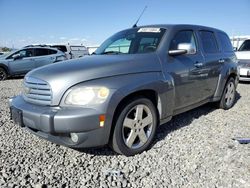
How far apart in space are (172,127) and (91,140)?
1.93 metres

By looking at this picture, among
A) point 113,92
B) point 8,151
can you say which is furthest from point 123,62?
point 8,151

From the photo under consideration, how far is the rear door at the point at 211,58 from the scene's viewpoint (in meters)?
4.56

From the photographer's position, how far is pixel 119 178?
2730 mm

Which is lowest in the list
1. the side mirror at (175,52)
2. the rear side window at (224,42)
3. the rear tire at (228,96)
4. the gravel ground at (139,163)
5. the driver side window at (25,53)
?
the gravel ground at (139,163)

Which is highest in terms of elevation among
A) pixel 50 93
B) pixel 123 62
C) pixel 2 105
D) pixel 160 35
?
pixel 160 35

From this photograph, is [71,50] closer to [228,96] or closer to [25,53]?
[25,53]

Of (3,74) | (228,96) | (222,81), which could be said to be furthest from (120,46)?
(3,74)

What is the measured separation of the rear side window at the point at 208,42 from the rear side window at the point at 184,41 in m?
0.33

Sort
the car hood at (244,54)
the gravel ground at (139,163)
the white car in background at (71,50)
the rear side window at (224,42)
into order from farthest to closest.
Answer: the white car in background at (71,50)
the car hood at (244,54)
the rear side window at (224,42)
the gravel ground at (139,163)

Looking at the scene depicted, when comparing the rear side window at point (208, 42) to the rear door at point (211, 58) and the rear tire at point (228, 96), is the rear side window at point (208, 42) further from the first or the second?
the rear tire at point (228, 96)

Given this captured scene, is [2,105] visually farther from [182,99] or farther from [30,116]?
[182,99]

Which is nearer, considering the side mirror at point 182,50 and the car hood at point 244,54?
the side mirror at point 182,50

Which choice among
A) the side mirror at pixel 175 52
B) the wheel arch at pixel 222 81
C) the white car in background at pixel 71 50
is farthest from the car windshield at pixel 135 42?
the white car in background at pixel 71 50

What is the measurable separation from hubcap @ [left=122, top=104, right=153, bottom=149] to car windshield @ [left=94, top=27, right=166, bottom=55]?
936mm
